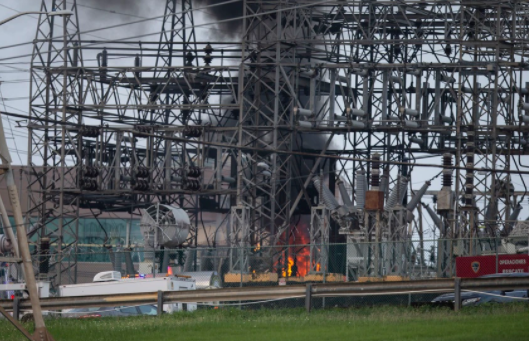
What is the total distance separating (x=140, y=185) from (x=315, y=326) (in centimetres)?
3103

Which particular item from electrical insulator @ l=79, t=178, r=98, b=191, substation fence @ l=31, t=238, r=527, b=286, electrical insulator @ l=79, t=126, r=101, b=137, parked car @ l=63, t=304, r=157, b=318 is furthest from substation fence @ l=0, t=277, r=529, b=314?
electrical insulator @ l=79, t=126, r=101, b=137

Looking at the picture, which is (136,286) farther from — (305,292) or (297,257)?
(297,257)

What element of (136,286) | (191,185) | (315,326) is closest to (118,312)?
(136,286)

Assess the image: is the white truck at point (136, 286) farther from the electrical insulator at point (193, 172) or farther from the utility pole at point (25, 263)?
the electrical insulator at point (193, 172)

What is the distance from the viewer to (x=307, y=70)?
1972 inches

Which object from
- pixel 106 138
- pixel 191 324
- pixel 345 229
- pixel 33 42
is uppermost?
pixel 33 42

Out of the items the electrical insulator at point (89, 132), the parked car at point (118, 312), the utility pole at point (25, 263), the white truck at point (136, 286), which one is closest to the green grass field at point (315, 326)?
the utility pole at point (25, 263)

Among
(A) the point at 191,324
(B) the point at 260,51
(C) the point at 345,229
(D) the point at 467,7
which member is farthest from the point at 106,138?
(A) the point at 191,324

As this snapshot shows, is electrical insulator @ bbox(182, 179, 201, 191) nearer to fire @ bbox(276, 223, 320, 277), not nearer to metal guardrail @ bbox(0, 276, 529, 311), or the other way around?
fire @ bbox(276, 223, 320, 277)

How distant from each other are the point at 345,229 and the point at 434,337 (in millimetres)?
27195

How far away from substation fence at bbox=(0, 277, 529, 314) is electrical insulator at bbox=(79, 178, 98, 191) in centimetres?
2616

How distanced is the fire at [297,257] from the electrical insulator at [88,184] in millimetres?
10042

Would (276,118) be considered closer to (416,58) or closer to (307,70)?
(307,70)

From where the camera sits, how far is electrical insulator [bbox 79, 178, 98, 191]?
172 ft
